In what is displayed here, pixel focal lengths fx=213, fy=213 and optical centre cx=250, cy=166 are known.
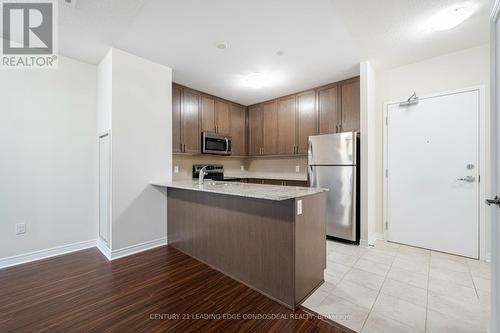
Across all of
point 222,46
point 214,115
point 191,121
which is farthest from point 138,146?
point 214,115

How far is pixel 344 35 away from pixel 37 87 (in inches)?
147

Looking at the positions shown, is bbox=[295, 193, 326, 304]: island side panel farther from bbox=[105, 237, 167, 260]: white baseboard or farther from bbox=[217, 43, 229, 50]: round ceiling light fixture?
bbox=[105, 237, 167, 260]: white baseboard

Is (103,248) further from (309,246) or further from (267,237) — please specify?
(309,246)

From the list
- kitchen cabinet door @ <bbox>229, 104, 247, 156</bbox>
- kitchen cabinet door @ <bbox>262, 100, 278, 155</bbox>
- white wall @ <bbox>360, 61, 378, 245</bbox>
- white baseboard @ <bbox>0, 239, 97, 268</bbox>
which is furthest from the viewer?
kitchen cabinet door @ <bbox>229, 104, 247, 156</bbox>

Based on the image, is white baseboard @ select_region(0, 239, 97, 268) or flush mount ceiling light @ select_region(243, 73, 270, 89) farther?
flush mount ceiling light @ select_region(243, 73, 270, 89)

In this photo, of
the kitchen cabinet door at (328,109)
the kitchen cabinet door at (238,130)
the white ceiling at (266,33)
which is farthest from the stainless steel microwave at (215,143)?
the kitchen cabinet door at (328,109)

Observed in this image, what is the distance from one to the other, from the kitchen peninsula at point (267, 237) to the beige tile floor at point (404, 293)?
0.88 feet

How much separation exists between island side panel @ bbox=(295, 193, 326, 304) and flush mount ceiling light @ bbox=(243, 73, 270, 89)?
2.22m

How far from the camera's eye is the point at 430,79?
2.92 m

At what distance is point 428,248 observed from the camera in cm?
292

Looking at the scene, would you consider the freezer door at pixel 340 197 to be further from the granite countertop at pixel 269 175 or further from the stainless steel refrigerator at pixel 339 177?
the granite countertop at pixel 269 175

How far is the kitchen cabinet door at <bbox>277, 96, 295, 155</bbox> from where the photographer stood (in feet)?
13.8

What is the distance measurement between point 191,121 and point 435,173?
3799 millimetres

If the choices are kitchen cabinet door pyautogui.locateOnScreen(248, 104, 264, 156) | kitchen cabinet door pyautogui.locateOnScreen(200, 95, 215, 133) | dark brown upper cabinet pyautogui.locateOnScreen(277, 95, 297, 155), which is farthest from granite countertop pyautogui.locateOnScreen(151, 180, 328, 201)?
kitchen cabinet door pyautogui.locateOnScreen(248, 104, 264, 156)
